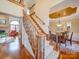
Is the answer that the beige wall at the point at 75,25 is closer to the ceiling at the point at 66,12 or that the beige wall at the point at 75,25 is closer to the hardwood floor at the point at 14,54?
Answer: the ceiling at the point at 66,12

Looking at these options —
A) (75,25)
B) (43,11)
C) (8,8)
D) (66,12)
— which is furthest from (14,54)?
(66,12)

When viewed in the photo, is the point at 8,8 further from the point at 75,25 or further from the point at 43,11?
the point at 75,25

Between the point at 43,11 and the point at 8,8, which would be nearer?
the point at 8,8

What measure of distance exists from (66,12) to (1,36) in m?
7.06

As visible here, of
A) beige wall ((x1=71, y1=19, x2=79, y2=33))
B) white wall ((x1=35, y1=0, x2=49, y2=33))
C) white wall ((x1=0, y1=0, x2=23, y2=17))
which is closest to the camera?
white wall ((x1=0, y1=0, x2=23, y2=17))

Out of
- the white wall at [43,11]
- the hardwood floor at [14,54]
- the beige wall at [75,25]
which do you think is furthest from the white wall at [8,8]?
the beige wall at [75,25]

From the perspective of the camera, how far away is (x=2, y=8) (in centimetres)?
427

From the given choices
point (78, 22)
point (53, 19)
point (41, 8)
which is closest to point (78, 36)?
point (78, 22)

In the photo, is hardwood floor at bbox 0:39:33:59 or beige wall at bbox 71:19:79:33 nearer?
hardwood floor at bbox 0:39:33:59

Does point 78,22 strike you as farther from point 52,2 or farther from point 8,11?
point 8,11

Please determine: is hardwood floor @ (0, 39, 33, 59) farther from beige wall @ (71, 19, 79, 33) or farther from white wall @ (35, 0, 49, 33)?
beige wall @ (71, 19, 79, 33)

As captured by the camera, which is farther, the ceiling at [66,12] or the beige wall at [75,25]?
the beige wall at [75,25]

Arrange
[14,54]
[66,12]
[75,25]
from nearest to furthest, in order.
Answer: [14,54] → [75,25] → [66,12]

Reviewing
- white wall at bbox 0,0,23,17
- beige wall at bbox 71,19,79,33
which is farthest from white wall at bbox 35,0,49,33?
beige wall at bbox 71,19,79,33
